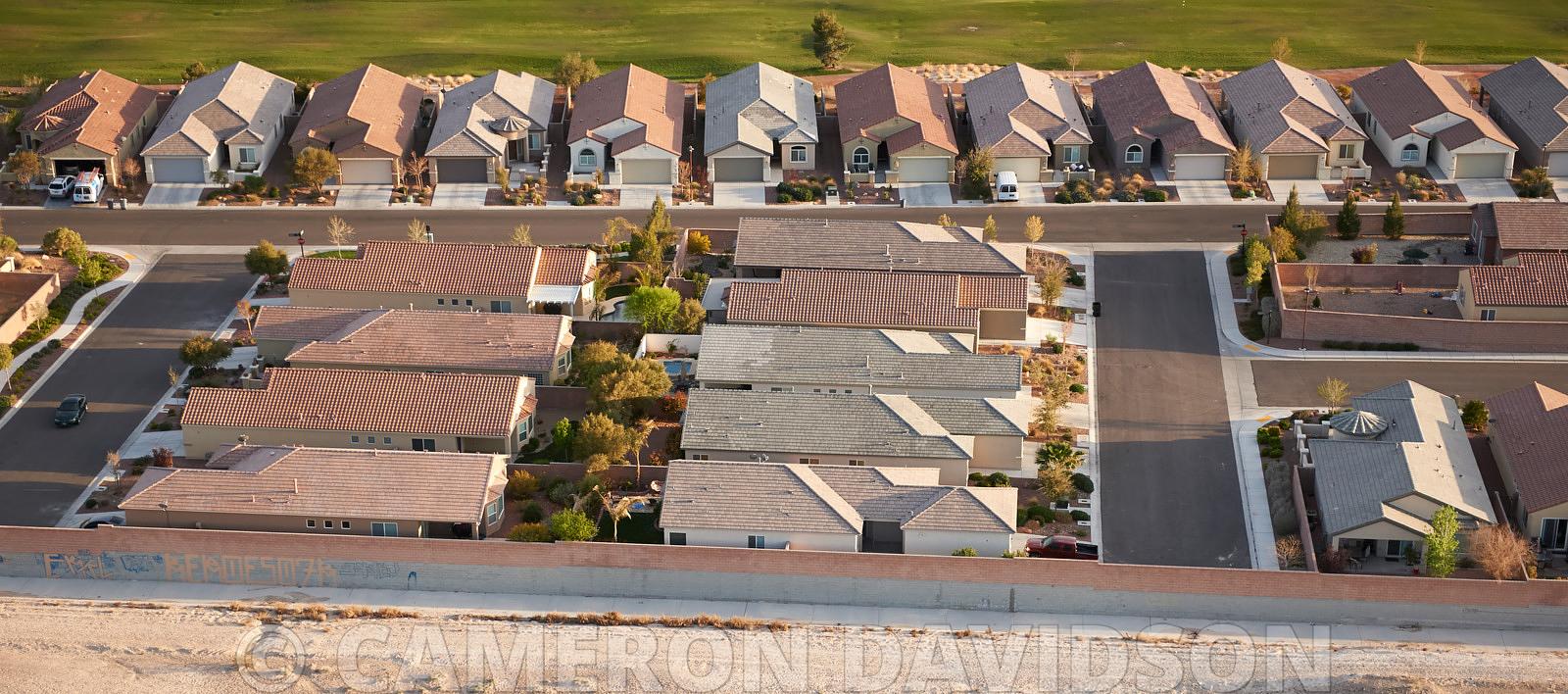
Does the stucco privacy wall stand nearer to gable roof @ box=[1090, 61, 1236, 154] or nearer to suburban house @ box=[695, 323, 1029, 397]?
suburban house @ box=[695, 323, 1029, 397]

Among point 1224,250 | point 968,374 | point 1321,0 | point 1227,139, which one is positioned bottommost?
point 968,374

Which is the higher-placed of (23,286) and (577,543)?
(23,286)

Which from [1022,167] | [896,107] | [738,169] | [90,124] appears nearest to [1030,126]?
[1022,167]

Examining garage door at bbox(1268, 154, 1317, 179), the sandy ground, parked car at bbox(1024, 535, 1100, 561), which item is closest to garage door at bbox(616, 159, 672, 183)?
garage door at bbox(1268, 154, 1317, 179)

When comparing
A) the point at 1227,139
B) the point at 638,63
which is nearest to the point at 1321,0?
the point at 1227,139

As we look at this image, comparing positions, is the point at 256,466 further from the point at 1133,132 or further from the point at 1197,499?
the point at 1133,132
